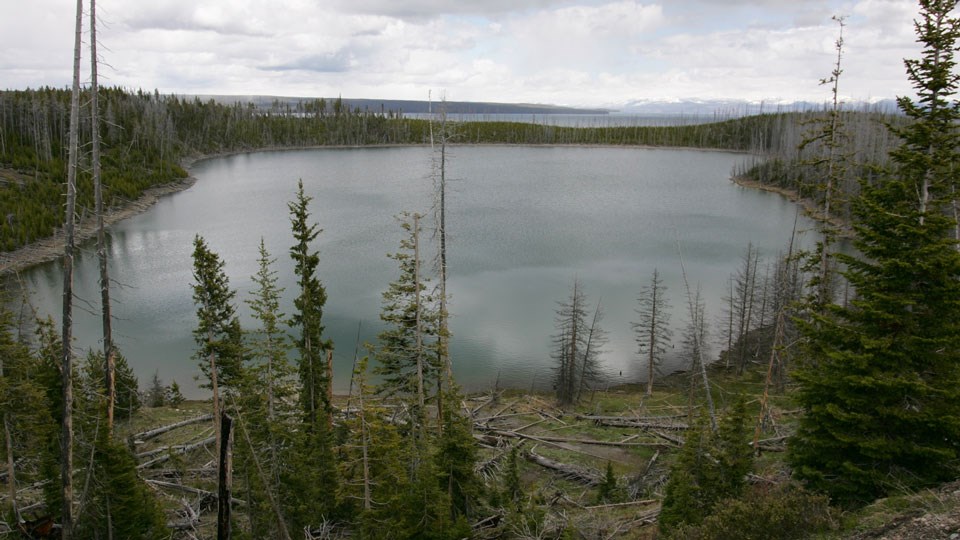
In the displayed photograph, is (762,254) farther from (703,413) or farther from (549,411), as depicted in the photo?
(703,413)

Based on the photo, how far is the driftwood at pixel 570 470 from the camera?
65.1 feet

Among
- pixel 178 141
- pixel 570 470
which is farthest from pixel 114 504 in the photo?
pixel 178 141

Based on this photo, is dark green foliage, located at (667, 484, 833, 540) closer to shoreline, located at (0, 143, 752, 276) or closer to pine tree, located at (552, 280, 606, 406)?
shoreline, located at (0, 143, 752, 276)

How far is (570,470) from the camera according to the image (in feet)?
67.5

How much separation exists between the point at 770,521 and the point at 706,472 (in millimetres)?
3396

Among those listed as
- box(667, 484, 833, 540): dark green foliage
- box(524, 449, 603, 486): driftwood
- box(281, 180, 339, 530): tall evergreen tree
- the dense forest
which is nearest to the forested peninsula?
the dense forest

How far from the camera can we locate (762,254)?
54438 millimetres

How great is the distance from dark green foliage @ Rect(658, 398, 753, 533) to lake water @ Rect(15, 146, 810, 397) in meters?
12.8

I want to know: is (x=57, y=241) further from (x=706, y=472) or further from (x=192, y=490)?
(x=706, y=472)

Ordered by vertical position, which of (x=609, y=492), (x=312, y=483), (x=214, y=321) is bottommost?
(x=609, y=492)

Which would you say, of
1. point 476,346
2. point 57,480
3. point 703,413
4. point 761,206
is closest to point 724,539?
point 703,413

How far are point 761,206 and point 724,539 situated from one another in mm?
83484

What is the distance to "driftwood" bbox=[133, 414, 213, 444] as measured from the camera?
23.6m

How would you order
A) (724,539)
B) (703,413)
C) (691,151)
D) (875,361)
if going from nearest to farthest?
(724,539) → (875,361) → (703,413) → (691,151)
